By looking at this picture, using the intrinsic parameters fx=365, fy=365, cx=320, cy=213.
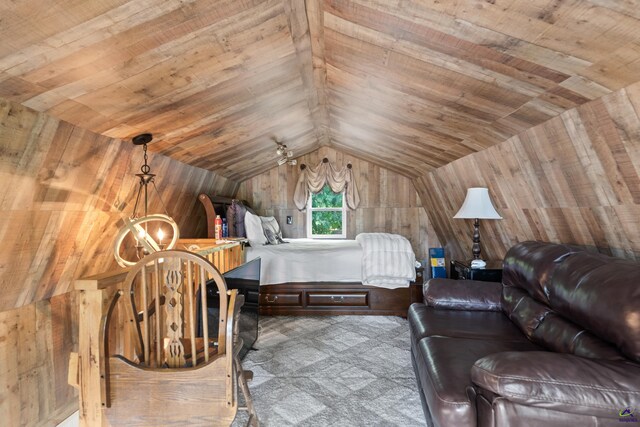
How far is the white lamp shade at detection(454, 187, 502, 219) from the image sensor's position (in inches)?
133

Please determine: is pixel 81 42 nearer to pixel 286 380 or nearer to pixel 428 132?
pixel 286 380

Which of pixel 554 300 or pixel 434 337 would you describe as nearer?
pixel 554 300

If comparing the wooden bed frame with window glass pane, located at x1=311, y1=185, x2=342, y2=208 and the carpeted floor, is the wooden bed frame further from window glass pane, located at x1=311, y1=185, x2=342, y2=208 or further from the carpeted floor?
window glass pane, located at x1=311, y1=185, x2=342, y2=208

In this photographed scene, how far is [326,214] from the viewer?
6.34m

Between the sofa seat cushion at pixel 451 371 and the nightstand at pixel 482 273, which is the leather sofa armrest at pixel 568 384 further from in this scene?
the nightstand at pixel 482 273

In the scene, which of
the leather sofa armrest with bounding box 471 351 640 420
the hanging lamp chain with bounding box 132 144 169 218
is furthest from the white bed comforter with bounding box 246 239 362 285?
the leather sofa armrest with bounding box 471 351 640 420

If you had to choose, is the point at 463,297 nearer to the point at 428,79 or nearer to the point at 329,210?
the point at 428,79

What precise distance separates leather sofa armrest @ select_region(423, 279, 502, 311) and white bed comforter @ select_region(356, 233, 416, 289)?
1.37m

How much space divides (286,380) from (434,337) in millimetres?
1229

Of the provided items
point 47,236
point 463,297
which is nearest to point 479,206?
point 463,297

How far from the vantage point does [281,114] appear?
11.9ft

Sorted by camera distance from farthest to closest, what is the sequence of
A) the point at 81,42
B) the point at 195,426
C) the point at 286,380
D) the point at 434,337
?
the point at 286,380 < the point at 434,337 < the point at 195,426 < the point at 81,42

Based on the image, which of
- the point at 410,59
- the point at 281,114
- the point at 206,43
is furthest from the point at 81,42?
the point at 281,114

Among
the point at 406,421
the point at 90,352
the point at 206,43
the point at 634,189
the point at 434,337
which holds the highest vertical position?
→ the point at 206,43
